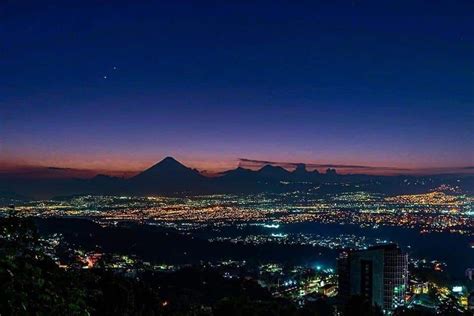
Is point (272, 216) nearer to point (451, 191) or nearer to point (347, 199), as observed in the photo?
point (347, 199)

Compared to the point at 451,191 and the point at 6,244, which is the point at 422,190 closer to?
the point at 451,191

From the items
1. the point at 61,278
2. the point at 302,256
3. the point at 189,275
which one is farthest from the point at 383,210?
the point at 61,278

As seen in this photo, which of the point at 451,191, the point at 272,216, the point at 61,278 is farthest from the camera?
the point at 451,191

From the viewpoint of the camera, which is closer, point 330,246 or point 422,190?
point 330,246

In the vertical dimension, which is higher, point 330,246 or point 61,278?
point 61,278

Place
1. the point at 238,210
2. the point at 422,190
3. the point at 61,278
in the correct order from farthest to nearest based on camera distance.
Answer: the point at 422,190
the point at 238,210
the point at 61,278

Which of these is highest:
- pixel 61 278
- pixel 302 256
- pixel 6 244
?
pixel 6 244
